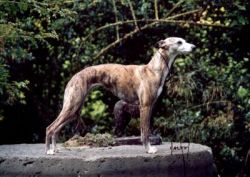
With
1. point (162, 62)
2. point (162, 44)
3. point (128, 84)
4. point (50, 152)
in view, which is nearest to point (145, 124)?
point (128, 84)

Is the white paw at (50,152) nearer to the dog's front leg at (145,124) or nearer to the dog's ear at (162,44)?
the dog's front leg at (145,124)

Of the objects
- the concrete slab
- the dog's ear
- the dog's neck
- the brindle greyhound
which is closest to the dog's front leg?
the brindle greyhound

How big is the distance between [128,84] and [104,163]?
82 cm

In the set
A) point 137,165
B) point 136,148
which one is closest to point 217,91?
point 136,148

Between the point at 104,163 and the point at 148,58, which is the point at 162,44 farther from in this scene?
the point at 148,58

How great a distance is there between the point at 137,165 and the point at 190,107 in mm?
3082

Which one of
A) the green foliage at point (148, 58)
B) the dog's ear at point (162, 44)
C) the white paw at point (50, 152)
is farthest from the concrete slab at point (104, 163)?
the green foliage at point (148, 58)

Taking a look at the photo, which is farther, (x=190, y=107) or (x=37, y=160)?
(x=190, y=107)

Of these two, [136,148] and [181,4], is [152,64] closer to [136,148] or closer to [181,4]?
[136,148]

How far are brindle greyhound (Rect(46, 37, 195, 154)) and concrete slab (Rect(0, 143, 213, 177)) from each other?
0.55 ft

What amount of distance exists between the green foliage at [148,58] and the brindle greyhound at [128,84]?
1940mm

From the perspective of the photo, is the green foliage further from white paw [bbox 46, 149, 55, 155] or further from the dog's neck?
white paw [bbox 46, 149, 55, 155]

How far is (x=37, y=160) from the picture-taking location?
5910 mm

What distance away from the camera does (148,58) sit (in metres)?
9.70
